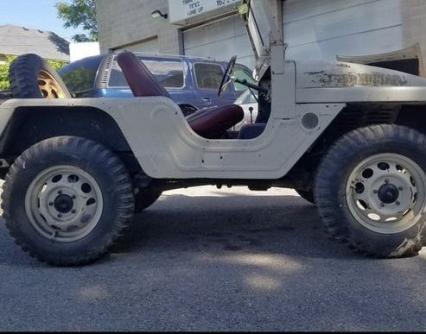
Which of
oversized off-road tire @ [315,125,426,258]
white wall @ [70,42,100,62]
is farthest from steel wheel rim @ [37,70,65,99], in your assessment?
white wall @ [70,42,100,62]

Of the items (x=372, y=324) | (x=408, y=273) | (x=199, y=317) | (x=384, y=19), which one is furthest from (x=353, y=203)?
(x=384, y=19)

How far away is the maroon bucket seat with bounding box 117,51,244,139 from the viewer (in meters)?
4.38

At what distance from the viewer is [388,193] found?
3.98 m

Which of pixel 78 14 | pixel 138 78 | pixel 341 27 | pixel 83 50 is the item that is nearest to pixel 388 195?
pixel 138 78

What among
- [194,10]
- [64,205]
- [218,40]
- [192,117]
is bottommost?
[64,205]

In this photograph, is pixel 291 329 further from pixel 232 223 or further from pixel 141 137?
pixel 232 223

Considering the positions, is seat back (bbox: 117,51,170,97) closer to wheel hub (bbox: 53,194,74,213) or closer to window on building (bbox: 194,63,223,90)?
wheel hub (bbox: 53,194,74,213)

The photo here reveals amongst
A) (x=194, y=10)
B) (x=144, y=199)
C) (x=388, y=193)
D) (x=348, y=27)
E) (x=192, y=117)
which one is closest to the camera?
(x=388, y=193)

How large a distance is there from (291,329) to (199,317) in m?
0.52

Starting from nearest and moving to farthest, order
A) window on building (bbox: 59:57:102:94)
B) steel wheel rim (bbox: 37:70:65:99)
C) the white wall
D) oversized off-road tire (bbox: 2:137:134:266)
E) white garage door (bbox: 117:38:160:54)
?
oversized off-road tire (bbox: 2:137:134:266) → steel wheel rim (bbox: 37:70:65:99) → window on building (bbox: 59:57:102:94) → white garage door (bbox: 117:38:160:54) → the white wall

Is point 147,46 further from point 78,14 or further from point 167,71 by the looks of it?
point 78,14

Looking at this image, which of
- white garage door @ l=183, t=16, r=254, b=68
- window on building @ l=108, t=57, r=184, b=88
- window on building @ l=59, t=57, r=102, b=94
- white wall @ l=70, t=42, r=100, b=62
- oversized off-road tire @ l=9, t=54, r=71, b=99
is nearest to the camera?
oversized off-road tire @ l=9, t=54, r=71, b=99

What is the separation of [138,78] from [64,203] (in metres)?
1.16

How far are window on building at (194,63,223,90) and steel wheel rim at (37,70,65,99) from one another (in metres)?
5.12
